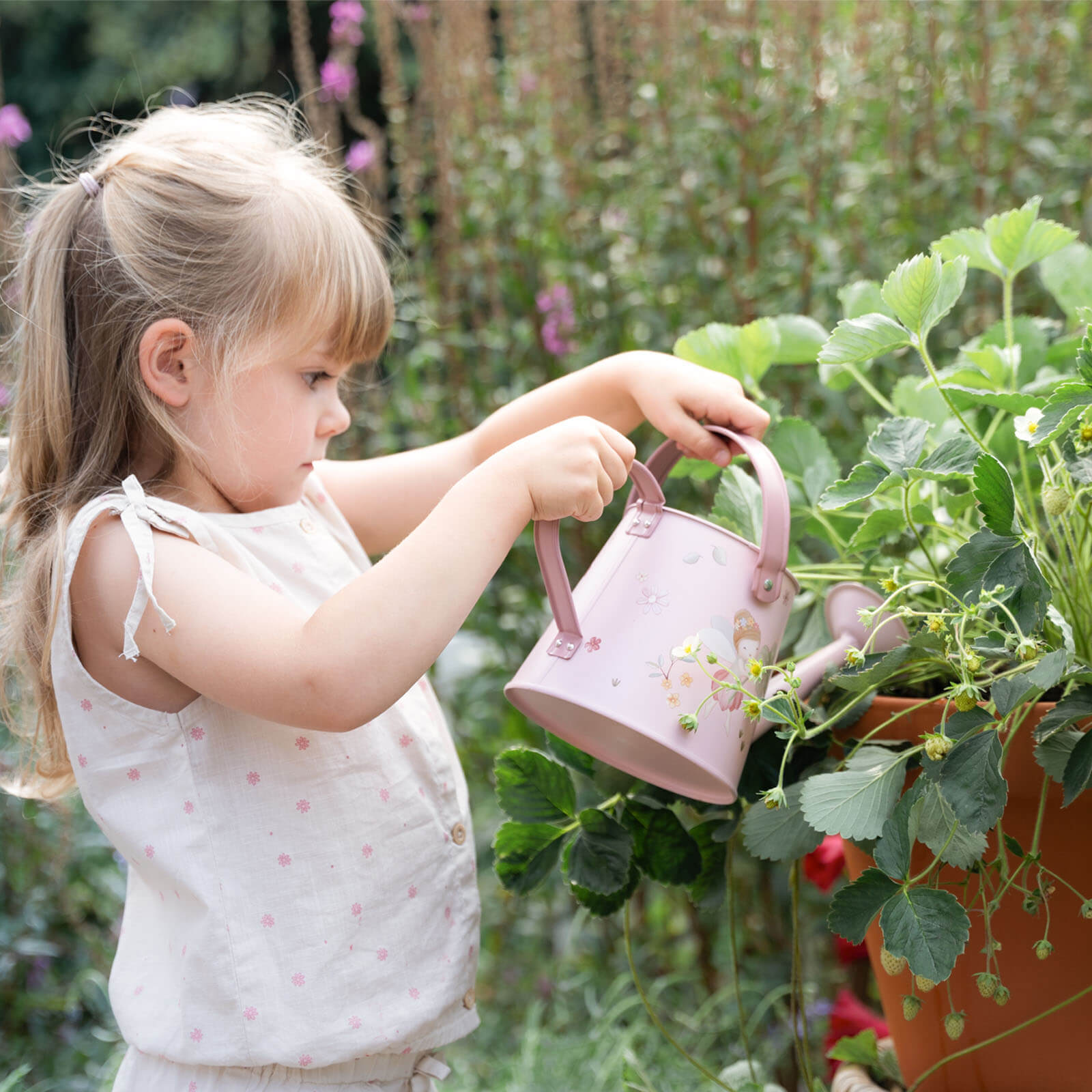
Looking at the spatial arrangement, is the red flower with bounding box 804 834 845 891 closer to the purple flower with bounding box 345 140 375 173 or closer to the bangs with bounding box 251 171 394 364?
the bangs with bounding box 251 171 394 364

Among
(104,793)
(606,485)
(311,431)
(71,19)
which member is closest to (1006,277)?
(606,485)

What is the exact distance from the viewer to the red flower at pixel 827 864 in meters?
1.08

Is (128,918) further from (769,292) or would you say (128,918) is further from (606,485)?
(769,292)

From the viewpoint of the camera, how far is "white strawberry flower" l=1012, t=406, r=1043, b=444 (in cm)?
58

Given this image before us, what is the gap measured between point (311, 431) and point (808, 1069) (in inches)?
22.9

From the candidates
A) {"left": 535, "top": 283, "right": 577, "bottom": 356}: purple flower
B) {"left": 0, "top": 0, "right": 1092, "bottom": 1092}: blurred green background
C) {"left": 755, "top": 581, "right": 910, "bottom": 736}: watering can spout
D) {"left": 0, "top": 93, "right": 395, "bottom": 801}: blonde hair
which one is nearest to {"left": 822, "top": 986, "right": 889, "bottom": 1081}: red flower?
{"left": 0, "top": 0, "right": 1092, "bottom": 1092}: blurred green background

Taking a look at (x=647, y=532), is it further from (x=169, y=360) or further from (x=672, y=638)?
(x=169, y=360)

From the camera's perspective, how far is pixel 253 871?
79cm

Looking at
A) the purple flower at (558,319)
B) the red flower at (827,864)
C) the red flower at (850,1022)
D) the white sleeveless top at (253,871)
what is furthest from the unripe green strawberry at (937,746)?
the purple flower at (558,319)

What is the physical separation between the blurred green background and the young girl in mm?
647

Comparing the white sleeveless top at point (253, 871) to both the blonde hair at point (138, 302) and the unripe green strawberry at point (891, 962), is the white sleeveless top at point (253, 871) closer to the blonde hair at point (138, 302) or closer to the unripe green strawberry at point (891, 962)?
the blonde hair at point (138, 302)

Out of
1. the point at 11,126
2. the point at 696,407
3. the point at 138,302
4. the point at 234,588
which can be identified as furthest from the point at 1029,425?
the point at 11,126

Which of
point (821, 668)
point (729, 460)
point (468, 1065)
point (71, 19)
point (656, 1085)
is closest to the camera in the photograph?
point (821, 668)

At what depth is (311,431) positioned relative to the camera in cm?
83
